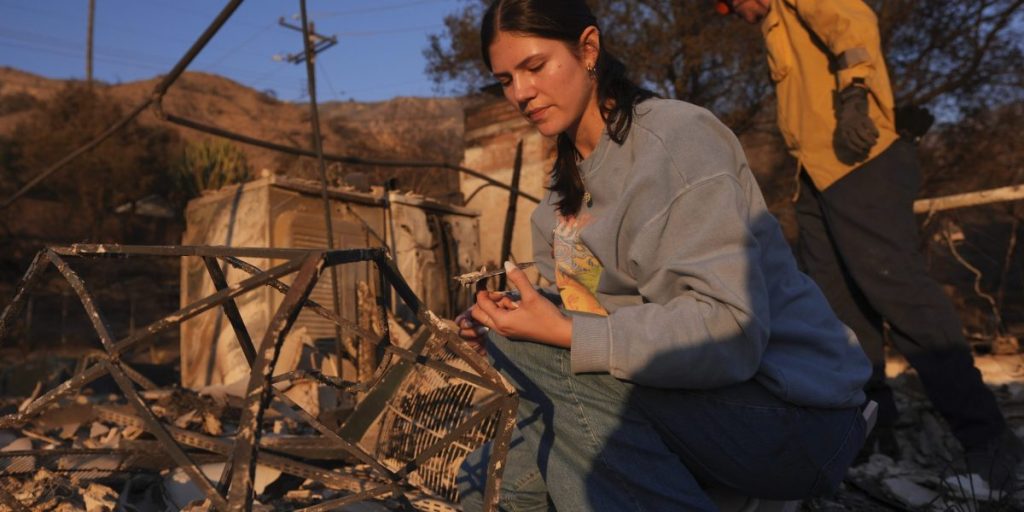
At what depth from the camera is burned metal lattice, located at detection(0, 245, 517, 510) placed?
93 centimetres

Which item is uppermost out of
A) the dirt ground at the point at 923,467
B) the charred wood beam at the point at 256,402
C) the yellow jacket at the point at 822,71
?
the yellow jacket at the point at 822,71

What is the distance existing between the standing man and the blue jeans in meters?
1.11

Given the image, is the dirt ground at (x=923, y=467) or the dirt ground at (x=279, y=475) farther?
the dirt ground at (x=923, y=467)

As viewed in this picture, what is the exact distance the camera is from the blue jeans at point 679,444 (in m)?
1.22

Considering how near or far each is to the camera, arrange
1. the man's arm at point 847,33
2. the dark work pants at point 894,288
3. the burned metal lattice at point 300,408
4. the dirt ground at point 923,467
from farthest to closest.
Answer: the man's arm at point 847,33 < the dark work pants at point 894,288 < the dirt ground at point 923,467 < the burned metal lattice at point 300,408

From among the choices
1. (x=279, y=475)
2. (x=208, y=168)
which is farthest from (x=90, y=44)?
(x=279, y=475)

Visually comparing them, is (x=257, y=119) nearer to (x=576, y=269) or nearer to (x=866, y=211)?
(x=866, y=211)

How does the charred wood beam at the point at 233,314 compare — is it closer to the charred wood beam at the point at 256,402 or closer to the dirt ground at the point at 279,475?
the charred wood beam at the point at 256,402

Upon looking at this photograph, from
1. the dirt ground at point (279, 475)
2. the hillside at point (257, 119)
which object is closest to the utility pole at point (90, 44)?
the hillside at point (257, 119)

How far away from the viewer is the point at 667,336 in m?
1.14

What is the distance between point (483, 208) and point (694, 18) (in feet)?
19.5

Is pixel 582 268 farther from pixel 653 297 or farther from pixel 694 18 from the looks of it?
pixel 694 18

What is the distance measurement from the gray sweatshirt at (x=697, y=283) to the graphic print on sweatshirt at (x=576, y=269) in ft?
0.18

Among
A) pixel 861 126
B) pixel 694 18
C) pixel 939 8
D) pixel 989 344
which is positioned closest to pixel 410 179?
pixel 694 18
